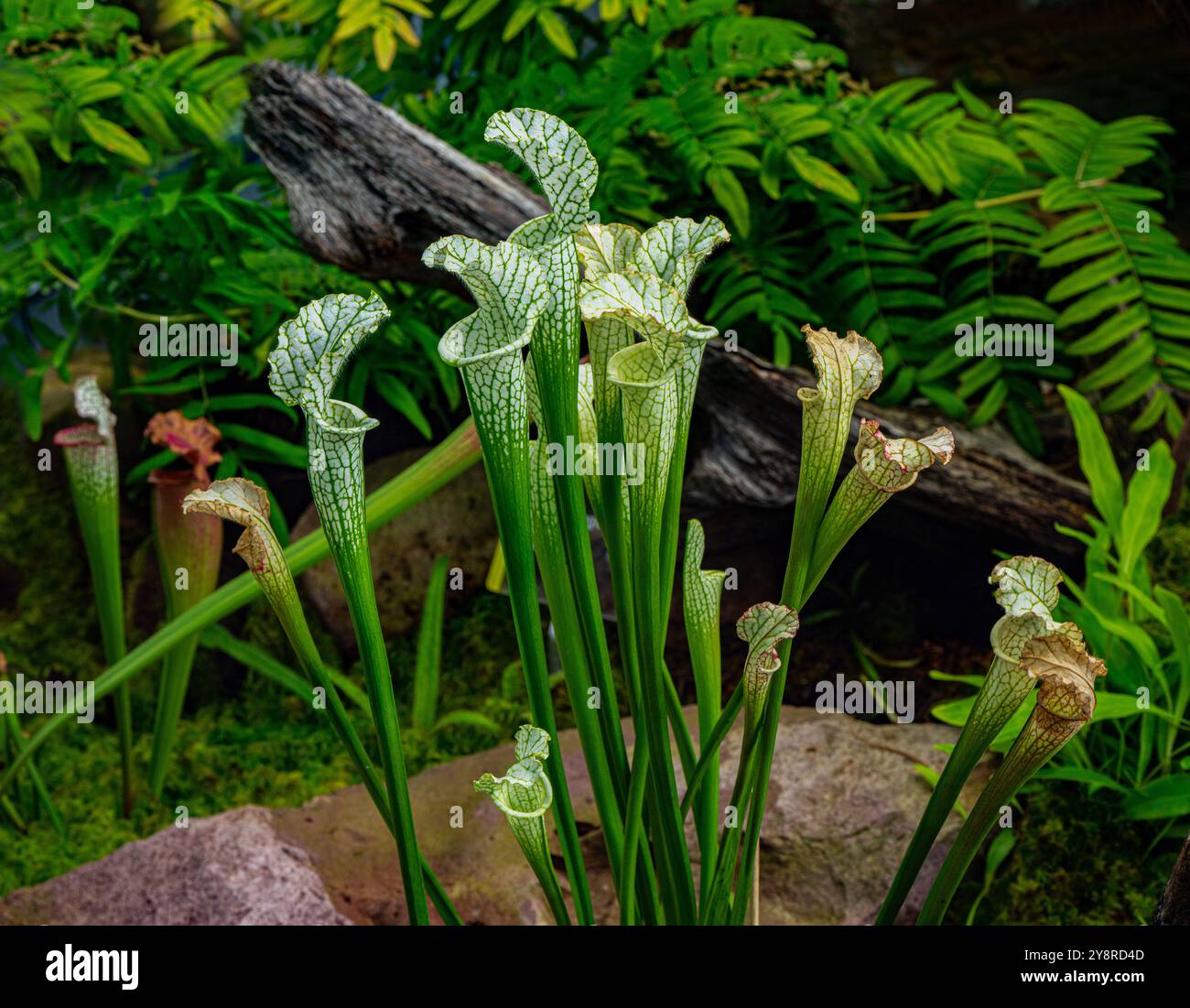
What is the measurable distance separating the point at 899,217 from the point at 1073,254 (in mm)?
387

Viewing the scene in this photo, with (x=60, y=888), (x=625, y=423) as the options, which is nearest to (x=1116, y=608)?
(x=625, y=423)

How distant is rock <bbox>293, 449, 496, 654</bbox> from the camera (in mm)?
2336

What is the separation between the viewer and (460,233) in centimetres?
184

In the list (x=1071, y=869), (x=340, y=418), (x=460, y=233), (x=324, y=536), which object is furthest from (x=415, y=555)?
(x=340, y=418)

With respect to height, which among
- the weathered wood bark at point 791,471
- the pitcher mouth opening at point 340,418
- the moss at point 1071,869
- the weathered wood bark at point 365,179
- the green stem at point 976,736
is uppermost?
the weathered wood bark at point 365,179

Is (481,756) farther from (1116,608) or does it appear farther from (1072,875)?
(1116,608)

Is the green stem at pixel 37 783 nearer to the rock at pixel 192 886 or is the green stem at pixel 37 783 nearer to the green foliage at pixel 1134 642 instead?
the rock at pixel 192 886

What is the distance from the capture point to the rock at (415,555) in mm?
2336

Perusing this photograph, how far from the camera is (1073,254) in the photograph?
77.5 inches

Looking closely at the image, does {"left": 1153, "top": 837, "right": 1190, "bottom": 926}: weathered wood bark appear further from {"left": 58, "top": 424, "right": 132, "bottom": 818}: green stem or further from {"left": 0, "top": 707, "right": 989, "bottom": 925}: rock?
{"left": 58, "top": 424, "right": 132, "bottom": 818}: green stem

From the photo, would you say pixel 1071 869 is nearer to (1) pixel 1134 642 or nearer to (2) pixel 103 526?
(1) pixel 1134 642

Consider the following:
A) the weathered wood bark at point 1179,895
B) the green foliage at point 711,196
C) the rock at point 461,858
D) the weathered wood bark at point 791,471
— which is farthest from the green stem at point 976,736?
the green foliage at point 711,196

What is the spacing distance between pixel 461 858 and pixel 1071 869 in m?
0.92

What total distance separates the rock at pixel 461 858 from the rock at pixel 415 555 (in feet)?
2.23
